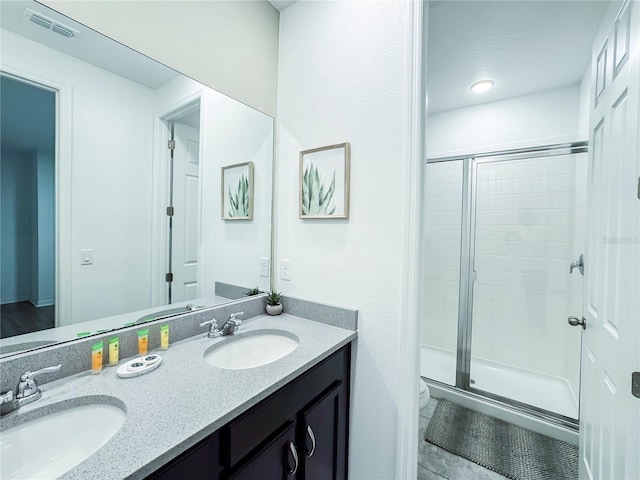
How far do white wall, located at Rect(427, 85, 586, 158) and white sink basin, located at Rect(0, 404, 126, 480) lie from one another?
2948mm

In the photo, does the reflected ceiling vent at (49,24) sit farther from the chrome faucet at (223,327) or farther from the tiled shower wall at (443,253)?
the tiled shower wall at (443,253)

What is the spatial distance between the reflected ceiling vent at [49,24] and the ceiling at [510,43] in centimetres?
166

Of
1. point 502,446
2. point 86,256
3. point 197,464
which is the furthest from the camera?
point 502,446

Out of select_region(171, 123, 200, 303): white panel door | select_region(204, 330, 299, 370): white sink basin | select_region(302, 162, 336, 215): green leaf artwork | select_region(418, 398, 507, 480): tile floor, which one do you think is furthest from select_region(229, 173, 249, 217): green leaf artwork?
select_region(418, 398, 507, 480): tile floor

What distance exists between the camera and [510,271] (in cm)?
249

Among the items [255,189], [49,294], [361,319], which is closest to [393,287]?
[361,319]

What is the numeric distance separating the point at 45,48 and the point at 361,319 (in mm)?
1492

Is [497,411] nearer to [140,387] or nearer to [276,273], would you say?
[276,273]

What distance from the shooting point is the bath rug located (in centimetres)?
155

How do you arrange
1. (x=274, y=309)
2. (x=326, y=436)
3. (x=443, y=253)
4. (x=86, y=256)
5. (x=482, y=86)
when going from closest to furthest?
(x=86, y=256) → (x=326, y=436) → (x=274, y=309) → (x=482, y=86) → (x=443, y=253)

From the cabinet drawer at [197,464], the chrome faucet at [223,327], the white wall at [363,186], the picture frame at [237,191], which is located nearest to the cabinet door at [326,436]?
the white wall at [363,186]

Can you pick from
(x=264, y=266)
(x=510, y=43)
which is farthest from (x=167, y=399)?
(x=510, y=43)

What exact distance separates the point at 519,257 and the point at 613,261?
158cm

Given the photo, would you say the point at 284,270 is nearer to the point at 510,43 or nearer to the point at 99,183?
the point at 99,183
